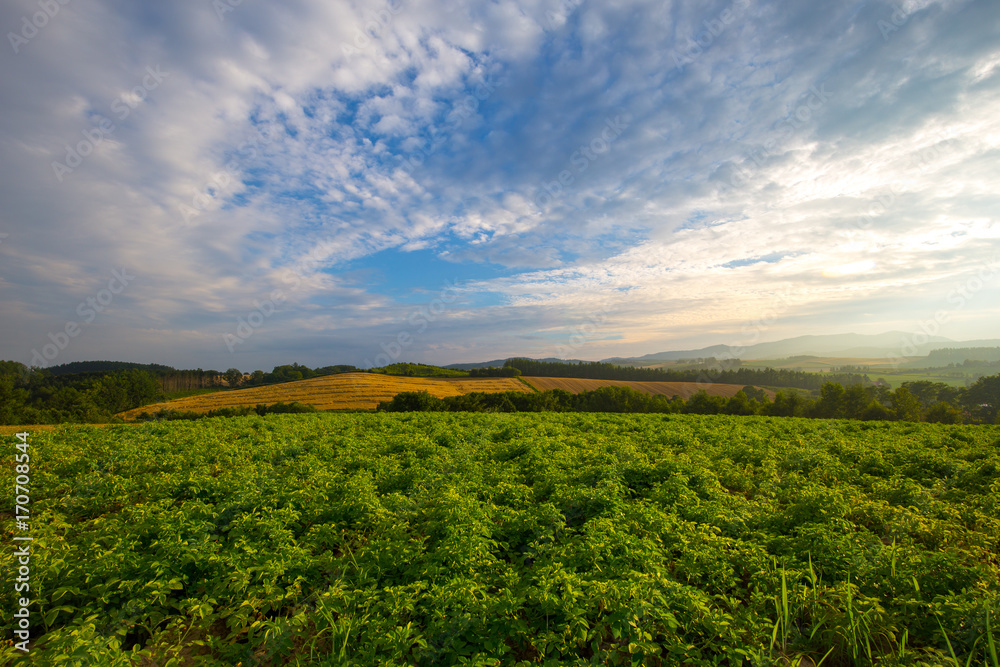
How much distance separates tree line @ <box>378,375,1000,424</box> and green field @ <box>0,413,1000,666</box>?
4370 cm

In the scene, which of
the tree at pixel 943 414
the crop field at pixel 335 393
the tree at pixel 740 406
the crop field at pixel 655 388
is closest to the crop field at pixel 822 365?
the crop field at pixel 655 388

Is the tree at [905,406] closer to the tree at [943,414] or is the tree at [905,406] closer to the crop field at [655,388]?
the tree at [943,414]

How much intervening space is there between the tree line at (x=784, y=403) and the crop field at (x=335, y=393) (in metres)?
5.79

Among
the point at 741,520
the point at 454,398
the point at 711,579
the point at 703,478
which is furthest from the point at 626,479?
the point at 454,398

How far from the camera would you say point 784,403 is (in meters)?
62.0

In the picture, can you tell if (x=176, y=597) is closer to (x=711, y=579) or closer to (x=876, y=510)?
(x=711, y=579)

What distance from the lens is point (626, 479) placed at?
9.98m

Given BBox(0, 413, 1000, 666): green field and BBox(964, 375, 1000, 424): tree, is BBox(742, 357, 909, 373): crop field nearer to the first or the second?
BBox(964, 375, 1000, 424): tree

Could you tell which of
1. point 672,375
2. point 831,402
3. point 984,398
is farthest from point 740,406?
point 984,398

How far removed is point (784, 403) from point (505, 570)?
246 feet

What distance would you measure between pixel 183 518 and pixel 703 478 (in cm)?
1144

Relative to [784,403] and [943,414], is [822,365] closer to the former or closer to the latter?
[943,414]

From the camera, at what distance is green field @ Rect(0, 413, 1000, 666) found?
4.43 m

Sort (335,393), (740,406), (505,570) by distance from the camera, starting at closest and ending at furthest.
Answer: (505,570)
(740,406)
(335,393)
